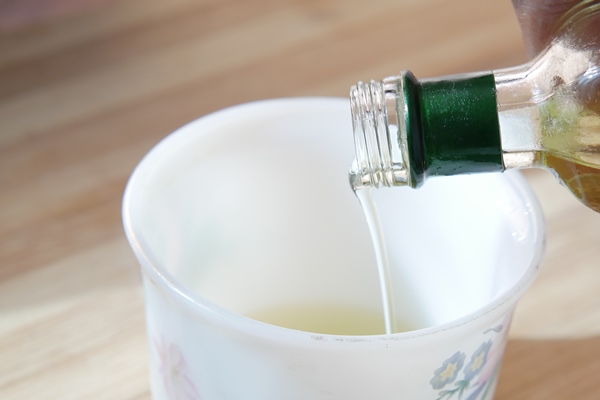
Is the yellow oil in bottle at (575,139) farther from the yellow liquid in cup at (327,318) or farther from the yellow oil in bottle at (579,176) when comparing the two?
the yellow liquid in cup at (327,318)

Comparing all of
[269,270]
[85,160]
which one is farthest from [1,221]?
[269,270]

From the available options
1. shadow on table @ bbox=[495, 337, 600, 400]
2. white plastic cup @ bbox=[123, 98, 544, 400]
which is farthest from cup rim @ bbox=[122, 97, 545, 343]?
shadow on table @ bbox=[495, 337, 600, 400]

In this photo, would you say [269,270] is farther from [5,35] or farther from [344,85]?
[5,35]

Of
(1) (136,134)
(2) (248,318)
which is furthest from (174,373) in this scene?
(1) (136,134)

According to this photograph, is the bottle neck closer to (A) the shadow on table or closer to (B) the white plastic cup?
(B) the white plastic cup

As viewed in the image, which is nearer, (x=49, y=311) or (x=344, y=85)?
A: (x=49, y=311)

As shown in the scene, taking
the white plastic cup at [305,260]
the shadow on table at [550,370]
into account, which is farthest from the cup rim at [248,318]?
the shadow on table at [550,370]

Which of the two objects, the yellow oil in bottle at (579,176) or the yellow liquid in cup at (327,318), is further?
the yellow liquid in cup at (327,318)
